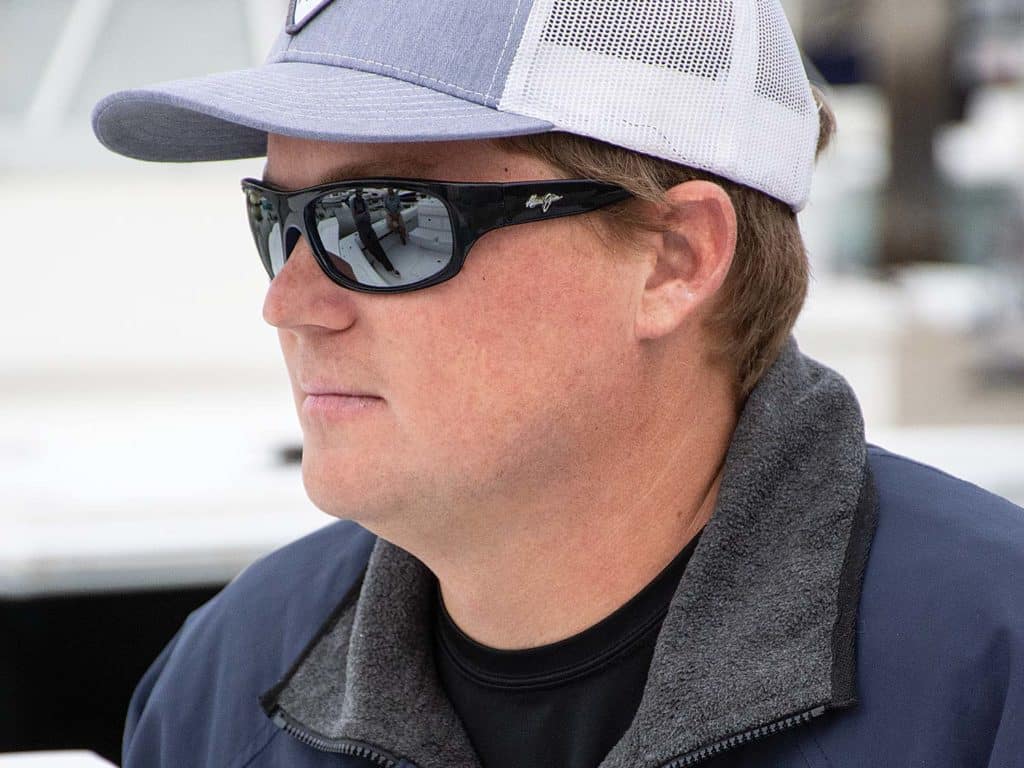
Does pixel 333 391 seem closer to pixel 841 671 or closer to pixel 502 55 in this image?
pixel 502 55

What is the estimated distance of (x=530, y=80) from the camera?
1552 mm

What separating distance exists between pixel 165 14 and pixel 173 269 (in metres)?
1.53

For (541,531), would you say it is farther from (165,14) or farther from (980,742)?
(165,14)

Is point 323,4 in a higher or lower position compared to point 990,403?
higher

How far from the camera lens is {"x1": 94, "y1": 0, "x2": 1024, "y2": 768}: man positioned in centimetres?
152

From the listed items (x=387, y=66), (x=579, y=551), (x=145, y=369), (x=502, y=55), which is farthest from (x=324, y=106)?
(x=145, y=369)

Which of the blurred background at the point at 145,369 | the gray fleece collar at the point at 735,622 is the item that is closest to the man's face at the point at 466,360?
the gray fleece collar at the point at 735,622

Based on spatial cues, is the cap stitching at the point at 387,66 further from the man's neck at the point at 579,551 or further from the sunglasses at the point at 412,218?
the man's neck at the point at 579,551

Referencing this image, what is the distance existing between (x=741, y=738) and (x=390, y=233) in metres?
0.73

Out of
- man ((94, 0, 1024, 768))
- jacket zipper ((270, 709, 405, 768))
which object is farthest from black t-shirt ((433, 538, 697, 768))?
jacket zipper ((270, 709, 405, 768))

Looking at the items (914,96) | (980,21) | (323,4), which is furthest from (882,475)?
(980,21)

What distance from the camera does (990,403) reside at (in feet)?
33.2

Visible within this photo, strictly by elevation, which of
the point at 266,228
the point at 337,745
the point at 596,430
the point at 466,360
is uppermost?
the point at 266,228

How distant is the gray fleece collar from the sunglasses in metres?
0.42
